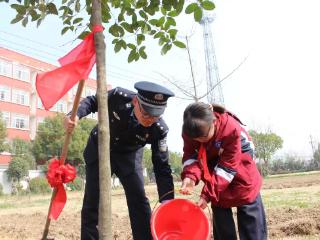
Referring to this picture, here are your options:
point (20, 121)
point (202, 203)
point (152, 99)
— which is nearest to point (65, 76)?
point (152, 99)

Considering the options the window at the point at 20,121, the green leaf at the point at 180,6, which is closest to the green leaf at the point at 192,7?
the green leaf at the point at 180,6

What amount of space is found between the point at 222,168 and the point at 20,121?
44.4m

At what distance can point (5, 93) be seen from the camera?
141ft

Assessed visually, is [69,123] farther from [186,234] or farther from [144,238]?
[144,238]

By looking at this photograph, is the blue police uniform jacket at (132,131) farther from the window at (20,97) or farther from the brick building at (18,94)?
the window at (20,97)

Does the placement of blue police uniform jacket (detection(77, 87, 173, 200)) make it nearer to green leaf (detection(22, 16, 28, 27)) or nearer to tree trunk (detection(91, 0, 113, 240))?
green leaf (detection(22, 16, 28, 27))

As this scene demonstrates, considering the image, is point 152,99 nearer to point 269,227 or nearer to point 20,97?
point 269,227

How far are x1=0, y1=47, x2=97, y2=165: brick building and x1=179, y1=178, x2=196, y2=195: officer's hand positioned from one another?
39.3 metres

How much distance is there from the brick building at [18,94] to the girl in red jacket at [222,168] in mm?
39064

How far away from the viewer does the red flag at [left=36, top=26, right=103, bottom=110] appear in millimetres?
2568

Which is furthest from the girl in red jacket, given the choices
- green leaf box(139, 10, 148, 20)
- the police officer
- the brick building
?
the brick building

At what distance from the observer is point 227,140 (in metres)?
2.75

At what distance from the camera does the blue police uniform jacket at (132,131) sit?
3352 millimetres

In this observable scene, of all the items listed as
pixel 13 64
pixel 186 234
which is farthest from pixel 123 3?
pixel 13 64
